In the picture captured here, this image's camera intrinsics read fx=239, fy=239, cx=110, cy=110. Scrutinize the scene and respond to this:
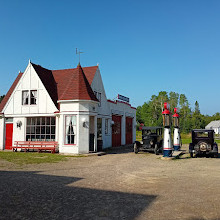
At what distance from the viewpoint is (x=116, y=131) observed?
24.8 m

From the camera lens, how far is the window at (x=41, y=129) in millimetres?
19422

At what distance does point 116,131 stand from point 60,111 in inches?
335

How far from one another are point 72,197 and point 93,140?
12.2m

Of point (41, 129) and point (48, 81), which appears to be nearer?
point (41, 129)

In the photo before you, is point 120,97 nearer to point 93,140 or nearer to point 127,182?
point 93,140

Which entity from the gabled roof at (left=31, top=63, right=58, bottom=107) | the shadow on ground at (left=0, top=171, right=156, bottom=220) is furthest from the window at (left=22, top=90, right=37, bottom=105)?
the shadow on ground at (left=0, top=171, right=156, bottom=220)

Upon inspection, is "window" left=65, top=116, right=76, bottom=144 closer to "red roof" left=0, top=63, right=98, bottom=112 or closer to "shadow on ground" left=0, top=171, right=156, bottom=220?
"red roof" left=0, top=63, right=98, bottom=112

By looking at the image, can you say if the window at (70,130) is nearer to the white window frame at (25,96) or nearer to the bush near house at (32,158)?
the bush near house at (32,158)

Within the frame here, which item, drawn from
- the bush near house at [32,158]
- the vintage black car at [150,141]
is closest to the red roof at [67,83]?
the bush near house at [32,158]

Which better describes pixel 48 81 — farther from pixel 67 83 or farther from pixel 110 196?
pixel 110 196

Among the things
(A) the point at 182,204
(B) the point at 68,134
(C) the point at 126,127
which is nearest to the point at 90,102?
(B) the point at 68,134

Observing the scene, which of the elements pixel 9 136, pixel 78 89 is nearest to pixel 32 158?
pixel 78 89

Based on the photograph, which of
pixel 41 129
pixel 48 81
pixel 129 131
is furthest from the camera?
pixel 129 131

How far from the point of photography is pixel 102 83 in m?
22.9
